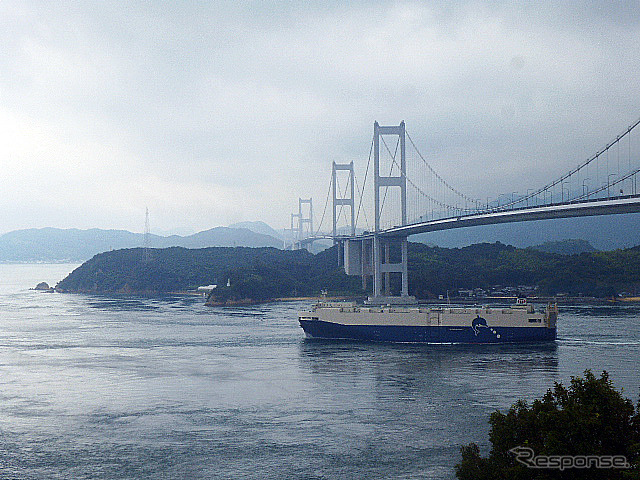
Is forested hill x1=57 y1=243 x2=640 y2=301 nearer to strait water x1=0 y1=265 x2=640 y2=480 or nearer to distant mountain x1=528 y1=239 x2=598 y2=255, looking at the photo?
strait water x1=0 y1=265 x2=640 y2=480

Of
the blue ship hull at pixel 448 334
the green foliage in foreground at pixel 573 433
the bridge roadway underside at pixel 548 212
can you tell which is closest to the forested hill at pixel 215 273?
the bridge roadway underside at pixel 548 212

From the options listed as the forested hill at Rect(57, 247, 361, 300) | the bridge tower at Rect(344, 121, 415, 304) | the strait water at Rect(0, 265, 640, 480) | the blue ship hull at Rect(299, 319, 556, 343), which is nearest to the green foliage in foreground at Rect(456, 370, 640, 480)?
the strait water at Rect(0, 265, 640, 480)

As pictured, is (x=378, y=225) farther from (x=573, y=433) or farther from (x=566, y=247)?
(x=566, y=247)

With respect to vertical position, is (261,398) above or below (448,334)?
below

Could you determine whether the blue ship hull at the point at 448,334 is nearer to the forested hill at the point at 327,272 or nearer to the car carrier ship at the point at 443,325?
the car carrier ship at the point at 443,325

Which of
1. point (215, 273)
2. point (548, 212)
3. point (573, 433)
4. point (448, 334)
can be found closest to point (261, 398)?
point (573, 433)

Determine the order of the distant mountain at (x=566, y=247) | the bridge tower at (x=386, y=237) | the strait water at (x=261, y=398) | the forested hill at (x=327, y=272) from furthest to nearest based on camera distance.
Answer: the distant mountain at (x=566, y=247) < the forested hill at (x=327, y=272) < the bridge tower at (x=386, y=237) < the strait water at (x=261, y=398)

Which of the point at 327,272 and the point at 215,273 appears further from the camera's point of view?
the point at 215,273
